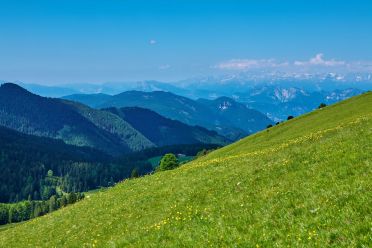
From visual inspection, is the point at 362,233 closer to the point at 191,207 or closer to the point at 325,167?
the point at 325,167

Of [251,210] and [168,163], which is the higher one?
[251,210]

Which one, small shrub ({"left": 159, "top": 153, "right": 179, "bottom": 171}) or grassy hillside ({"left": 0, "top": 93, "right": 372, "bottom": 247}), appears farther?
small shrub ({"left": 159, "top": 153, "right": 179, "bottom": 171})

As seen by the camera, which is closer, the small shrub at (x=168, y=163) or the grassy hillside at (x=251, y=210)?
the grassy hillside at (x=251, y=210)

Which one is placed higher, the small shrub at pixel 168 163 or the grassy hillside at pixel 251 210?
the grassy hillside at pixel 251 210

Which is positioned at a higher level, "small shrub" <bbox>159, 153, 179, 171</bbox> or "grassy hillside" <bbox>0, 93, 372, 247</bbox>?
"grassy hillside" <bbox>0, 93, 372, 247</bbox>

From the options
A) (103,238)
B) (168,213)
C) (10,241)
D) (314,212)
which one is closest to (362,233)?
(314,212)

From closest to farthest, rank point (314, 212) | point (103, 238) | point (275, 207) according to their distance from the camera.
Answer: point (314, 212) < point (275, 207) < point (103, 238)

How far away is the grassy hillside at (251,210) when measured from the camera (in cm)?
1376

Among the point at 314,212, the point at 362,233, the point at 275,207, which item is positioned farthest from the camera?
the point at 275,207

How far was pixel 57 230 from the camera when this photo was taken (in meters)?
31.4

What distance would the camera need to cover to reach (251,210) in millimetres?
17609

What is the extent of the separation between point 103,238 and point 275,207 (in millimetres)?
10441

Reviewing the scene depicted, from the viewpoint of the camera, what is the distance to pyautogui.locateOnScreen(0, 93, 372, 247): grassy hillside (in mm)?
13758

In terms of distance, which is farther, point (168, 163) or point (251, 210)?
point (168, 163)
